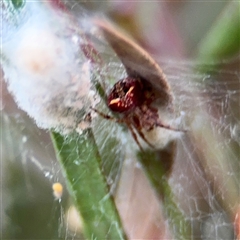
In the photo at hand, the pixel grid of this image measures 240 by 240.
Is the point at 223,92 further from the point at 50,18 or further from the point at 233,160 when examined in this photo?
the point at 50,18

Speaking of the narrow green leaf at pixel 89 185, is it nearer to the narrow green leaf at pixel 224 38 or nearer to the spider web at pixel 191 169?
the spider web at pixel 191 169

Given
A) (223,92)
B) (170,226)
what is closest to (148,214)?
(170,226)

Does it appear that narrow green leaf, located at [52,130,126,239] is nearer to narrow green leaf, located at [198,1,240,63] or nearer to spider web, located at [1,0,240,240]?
spider web, located at [1,0,240,240]

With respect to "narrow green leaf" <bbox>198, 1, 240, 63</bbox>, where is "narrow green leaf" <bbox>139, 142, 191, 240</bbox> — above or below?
below

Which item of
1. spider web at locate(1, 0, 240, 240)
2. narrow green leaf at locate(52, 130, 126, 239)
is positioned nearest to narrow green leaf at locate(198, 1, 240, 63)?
spider web at locate(1, 0, 240, 240)

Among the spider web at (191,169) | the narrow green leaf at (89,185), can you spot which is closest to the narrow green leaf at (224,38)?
the spider web at (191,169)
